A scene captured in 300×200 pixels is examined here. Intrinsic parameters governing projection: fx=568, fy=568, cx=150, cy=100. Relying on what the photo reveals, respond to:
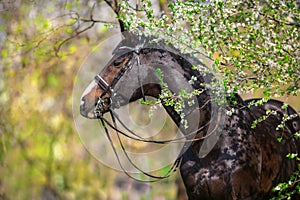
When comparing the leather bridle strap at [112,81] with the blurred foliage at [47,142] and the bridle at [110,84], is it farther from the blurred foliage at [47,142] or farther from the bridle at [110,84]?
the blurred foliage at [47,142]

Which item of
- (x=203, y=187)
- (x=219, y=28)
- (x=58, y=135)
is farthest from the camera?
(x=58, y=135)

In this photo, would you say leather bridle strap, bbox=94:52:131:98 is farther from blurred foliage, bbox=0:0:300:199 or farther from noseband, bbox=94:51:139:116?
blurred foliage, bbox=0:0:300:199

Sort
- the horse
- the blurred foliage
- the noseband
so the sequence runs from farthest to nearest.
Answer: the blurred foliage < the noseband < the horse

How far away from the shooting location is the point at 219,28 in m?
4.22

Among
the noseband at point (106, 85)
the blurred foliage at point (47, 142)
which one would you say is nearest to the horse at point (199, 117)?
the noseband at point (106, 85)

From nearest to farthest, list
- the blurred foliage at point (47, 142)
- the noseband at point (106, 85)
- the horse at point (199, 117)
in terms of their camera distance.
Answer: the horse at point (199, 117) < the noseband at point (106, 85) < the blurred foliage at point (47, 142)

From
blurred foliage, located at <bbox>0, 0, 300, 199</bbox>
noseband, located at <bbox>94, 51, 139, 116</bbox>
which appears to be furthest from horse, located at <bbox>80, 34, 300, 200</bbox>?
blurred foliage, located at <bbox>0, 0, 300, 199</bbox>

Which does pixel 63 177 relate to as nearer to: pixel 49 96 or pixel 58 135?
pixel 58 135

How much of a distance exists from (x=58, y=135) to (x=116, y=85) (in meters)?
6.36

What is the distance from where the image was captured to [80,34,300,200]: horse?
12.7 ft

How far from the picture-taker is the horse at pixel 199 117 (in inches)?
153

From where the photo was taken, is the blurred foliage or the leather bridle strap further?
the blurred foliage

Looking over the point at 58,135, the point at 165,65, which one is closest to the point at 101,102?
the point at 165,65

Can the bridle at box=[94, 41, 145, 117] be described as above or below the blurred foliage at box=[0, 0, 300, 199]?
above
